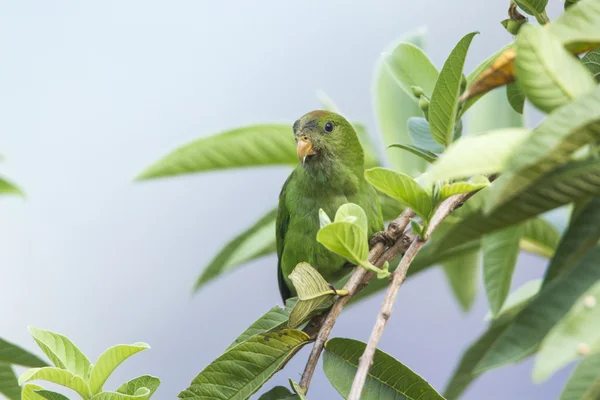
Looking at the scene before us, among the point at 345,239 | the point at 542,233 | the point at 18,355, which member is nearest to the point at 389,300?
the point at 345,239

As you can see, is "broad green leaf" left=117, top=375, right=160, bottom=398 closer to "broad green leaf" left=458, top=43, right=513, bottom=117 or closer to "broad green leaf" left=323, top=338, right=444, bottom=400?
"broad green leaf" left=323, top=338, right=444, bottom=400

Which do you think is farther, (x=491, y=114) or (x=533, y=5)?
(x=491, y=114)

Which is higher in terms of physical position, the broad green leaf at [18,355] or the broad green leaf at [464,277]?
the broad green leaf at [464,277]

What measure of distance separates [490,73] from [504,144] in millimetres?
293

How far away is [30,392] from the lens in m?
1.11

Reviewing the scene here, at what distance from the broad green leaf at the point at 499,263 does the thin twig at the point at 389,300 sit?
39 centimetres

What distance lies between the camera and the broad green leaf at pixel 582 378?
0.70 meters

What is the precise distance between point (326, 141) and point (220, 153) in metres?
0.40

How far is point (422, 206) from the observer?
107 cm

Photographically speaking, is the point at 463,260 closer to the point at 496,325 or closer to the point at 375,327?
the point at 496,325

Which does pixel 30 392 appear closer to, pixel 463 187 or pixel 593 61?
pixel 463 187

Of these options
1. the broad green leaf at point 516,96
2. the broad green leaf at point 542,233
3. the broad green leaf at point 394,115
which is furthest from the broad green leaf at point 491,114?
the broad green leaf at point 516,96

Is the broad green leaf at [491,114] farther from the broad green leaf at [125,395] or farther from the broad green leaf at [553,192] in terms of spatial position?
the broad green leaf at [125,395]

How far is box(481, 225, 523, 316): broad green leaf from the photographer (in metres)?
1.48
